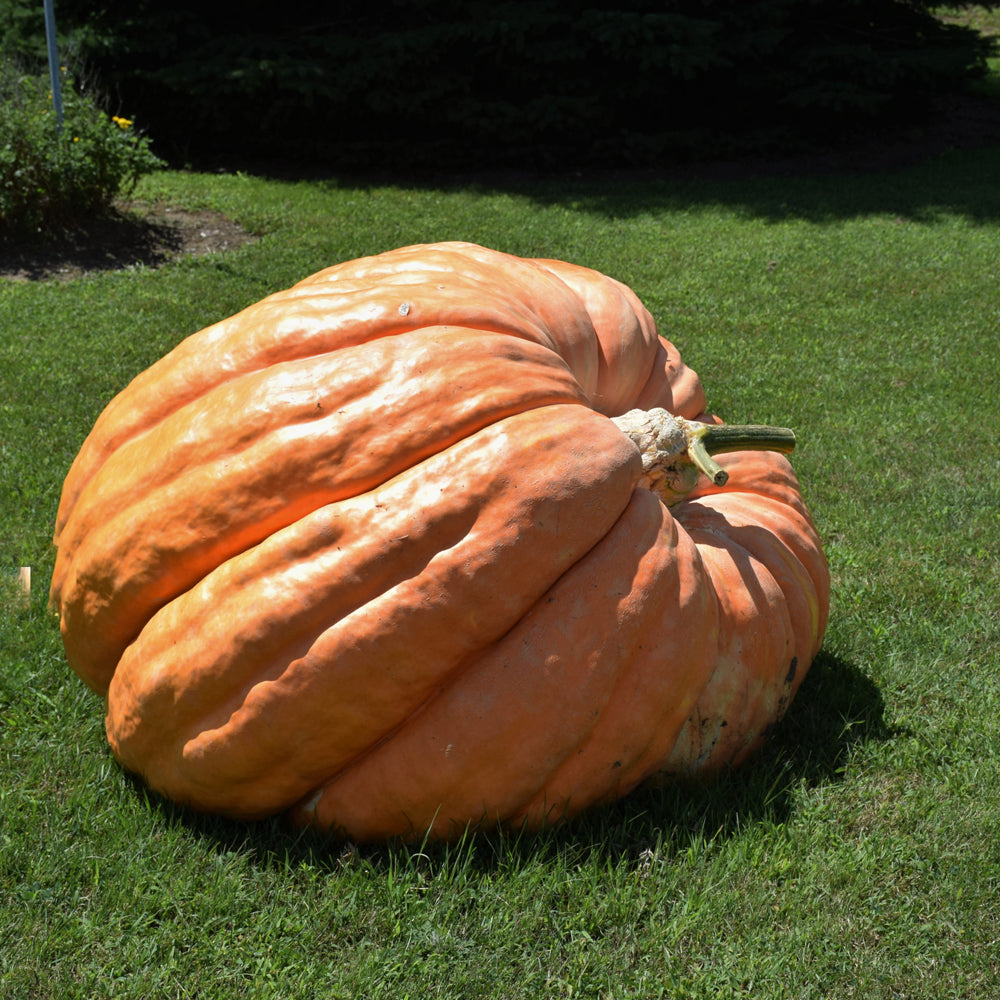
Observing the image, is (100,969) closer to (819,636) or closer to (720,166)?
(819,636)

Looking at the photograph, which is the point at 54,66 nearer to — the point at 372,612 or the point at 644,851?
the point at 372,612

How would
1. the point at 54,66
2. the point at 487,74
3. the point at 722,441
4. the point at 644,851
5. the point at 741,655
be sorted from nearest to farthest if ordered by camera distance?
the point at 644,851 < the point at 741,655 < the point at 722,441 < the point at 54,66 < the point at 487,74

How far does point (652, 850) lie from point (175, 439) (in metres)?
1.58

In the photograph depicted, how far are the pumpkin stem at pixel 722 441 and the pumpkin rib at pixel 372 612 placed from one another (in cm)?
31

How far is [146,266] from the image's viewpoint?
7.65 m

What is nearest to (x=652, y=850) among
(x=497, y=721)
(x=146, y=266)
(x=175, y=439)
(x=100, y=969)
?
(x=497, y=721)

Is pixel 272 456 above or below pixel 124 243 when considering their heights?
above

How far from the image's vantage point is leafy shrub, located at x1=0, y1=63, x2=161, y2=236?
7.39 m

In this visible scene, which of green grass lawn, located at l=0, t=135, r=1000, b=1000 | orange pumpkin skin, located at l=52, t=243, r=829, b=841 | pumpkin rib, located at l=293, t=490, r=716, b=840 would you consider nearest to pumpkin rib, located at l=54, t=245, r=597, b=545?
orange pumpkin skin, located at l=52, t=243, r=829, b=841

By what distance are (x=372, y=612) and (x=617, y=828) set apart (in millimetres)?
880

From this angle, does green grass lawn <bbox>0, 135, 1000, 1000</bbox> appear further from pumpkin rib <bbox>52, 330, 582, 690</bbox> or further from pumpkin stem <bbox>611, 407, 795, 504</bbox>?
pumpkin stem <bbox>611, 407, 795, 504</bbox>

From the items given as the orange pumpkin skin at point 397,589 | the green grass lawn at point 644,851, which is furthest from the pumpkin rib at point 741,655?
Answer: the green grass lawn at point 644,851

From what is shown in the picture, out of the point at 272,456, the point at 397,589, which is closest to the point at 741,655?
the point at 397,589

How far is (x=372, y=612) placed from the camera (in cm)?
230
